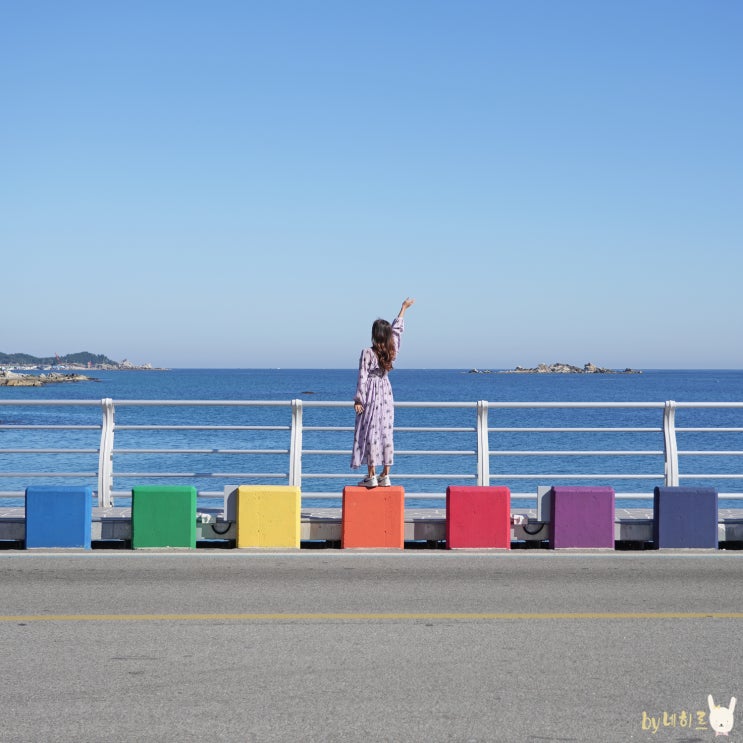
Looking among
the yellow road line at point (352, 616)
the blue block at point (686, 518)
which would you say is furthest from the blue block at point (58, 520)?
the blue block at point (686, 518)

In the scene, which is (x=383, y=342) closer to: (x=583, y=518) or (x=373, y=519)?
(x=373, y=519)

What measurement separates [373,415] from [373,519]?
1261 millimetres

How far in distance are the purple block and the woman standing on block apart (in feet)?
6.61

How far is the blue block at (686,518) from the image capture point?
457 inches

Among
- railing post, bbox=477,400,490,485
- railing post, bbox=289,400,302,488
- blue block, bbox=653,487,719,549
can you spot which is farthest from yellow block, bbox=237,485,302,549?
blue block, bbox=653,487,719,549

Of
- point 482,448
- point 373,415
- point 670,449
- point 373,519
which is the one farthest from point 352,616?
point 670,449

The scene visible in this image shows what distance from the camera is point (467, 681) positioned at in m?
5.86

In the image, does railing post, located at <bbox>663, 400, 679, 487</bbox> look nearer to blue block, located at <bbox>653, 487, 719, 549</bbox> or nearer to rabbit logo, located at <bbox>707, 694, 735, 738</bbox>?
blue block, located at <bbox>653, 487, 719, 549</bbox>

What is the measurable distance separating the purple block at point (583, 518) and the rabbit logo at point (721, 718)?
613 cm

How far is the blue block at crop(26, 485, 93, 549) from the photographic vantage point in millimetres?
11352

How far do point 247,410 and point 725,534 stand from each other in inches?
3600

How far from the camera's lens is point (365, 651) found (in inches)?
258

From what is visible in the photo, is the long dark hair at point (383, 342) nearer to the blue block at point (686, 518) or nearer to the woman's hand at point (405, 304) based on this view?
the woman's hand at point (405, 304)

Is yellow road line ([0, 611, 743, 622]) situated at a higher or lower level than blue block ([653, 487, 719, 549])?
lower
